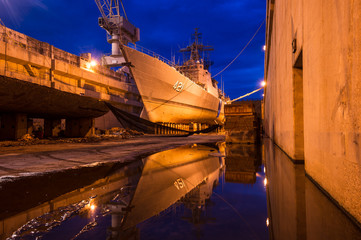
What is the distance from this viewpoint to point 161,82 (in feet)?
61.2

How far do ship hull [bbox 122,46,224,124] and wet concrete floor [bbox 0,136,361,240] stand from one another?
1548 cm

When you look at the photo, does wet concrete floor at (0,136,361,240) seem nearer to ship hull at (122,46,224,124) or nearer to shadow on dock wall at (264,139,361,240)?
shadow on dock wall at (264,139,361,240)

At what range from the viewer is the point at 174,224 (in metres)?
1.46

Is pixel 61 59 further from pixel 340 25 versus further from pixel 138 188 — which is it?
pixel 340 25

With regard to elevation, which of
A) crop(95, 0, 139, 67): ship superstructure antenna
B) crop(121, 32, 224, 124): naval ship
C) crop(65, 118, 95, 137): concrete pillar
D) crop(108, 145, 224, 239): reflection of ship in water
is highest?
crop(95, 0, 139, 67): ship superstructure antenna

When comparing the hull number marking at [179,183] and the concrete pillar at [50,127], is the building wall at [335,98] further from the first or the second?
the concrete pillar at [50,127]

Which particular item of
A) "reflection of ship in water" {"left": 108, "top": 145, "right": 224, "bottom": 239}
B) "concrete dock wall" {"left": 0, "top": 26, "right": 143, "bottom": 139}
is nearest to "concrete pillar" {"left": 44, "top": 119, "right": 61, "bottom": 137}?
"concrete dock wall" {"left": 0, "top": 26, "right": 143, "bottom": 139}

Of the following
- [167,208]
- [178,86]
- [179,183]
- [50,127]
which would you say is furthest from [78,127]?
[167,208]

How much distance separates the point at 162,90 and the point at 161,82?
2.43 ft

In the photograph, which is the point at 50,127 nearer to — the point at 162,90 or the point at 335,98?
the point at 162,90

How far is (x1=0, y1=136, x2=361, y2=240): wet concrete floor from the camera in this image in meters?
1.33

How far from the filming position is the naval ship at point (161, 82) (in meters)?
17.6

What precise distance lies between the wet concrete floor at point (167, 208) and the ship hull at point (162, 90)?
15.5 meters

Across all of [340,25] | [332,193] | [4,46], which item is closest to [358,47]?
[340,25]
